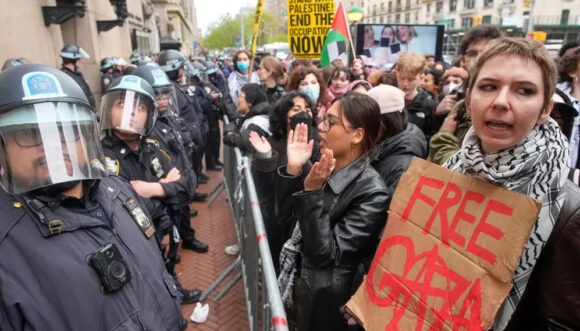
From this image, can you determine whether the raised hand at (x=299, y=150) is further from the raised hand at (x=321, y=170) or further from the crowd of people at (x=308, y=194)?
the raised hand at (x=321, y=170)

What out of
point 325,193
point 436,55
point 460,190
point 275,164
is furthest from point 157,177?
→ point 436,55

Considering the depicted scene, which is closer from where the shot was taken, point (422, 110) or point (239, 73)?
point (422, 110)

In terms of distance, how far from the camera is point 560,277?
1.17 m

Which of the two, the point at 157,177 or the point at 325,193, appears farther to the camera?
the point at 157,177

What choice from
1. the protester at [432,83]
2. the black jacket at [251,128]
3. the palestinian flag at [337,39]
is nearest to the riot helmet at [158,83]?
the black jacket at [251,128]

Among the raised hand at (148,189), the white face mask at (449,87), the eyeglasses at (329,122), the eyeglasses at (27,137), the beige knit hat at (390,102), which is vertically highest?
the eyeglasses at (27,137)

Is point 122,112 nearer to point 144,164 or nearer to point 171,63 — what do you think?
point 144,164

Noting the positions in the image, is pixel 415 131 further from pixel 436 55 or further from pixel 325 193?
pixel 436 55

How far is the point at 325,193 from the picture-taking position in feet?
6.53

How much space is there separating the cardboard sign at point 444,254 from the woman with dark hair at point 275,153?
4.23ft

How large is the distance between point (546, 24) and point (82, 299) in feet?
189

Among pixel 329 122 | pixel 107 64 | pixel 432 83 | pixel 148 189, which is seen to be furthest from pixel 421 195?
pixel 107 64

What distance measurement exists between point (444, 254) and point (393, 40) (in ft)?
28.0

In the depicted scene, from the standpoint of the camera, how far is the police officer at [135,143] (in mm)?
2609
